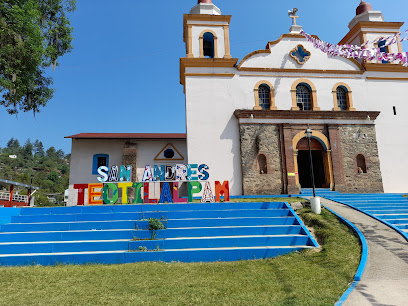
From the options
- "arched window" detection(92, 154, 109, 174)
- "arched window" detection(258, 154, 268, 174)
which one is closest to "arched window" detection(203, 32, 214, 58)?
"arched window" detection(258, 154, 268, 174)

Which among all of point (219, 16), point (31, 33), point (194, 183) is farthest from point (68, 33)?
point (194, 183)

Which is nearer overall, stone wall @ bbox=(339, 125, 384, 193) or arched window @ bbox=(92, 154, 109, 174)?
stone wall @ bbox=(339, 125, 384, 193)

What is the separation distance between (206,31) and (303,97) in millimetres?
8196

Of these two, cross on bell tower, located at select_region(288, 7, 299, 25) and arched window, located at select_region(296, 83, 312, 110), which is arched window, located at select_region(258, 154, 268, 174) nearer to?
arched window, located at select_region(296, 83, 312, 110)

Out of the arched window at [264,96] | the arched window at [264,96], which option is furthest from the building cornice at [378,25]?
the arched window at [264,96]

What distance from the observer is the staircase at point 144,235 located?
808 cm

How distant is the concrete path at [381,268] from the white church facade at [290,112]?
7.58 metres

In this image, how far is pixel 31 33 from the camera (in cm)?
1453

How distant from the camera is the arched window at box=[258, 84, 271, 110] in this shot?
1948 centimetres

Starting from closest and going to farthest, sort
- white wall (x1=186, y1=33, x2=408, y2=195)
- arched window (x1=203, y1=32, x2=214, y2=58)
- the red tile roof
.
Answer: white wall (x1=186, y1=33, x2=408, y2=195) < arched window (x1=203, y1=32, x2=214, y2=58) < the red tile roof

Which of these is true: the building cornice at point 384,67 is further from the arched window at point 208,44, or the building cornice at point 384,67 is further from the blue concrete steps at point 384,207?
the arched window at point 208,44

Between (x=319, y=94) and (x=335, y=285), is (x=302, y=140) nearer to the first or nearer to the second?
(x=319, y=94)

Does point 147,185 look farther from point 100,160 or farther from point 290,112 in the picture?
point 290,112

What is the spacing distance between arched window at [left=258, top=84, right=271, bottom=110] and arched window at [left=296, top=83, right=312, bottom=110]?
6.71 ft
